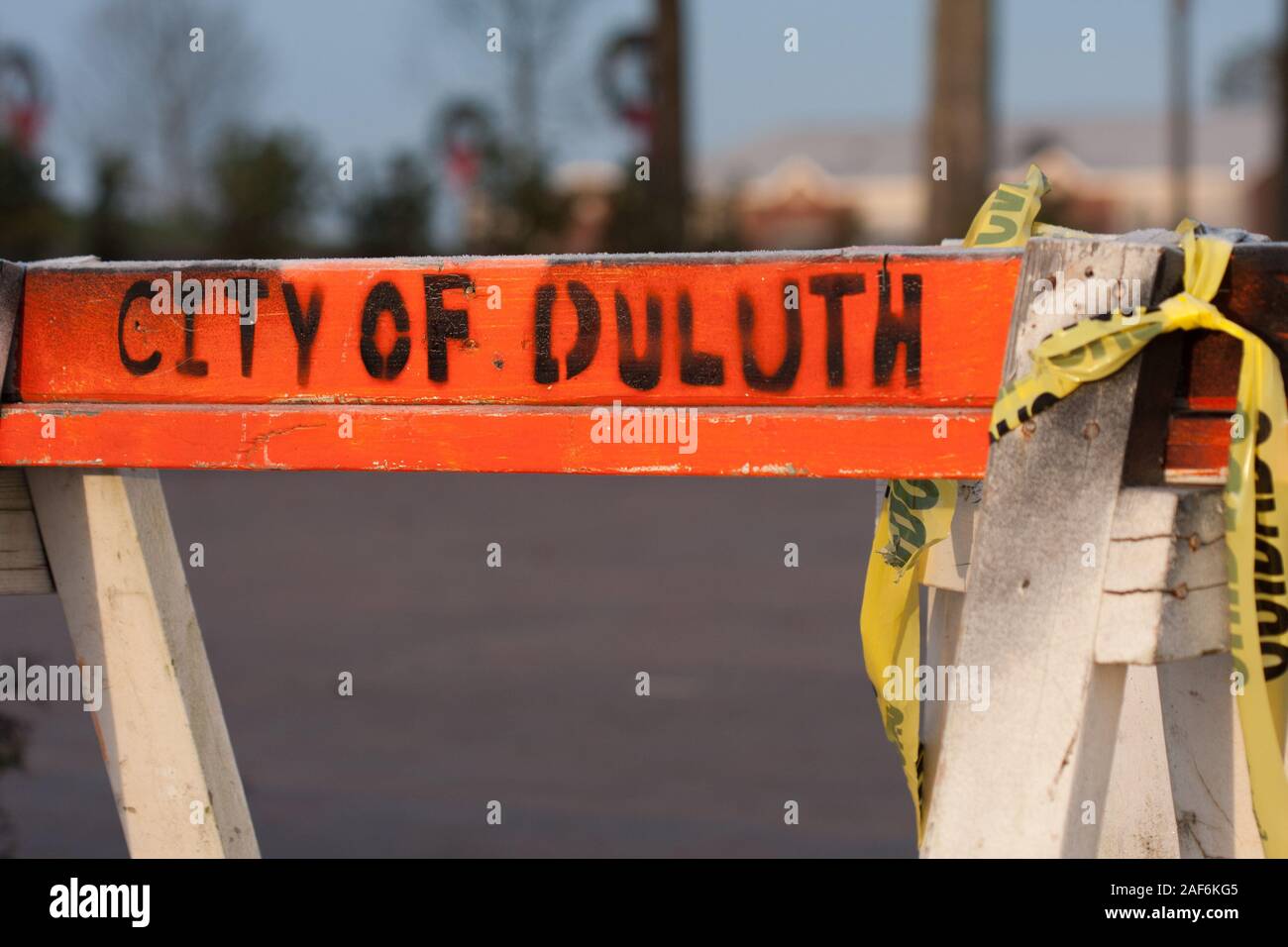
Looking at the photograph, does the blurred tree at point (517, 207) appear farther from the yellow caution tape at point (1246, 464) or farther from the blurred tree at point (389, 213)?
the yellow caution tape at point (1246, 464)

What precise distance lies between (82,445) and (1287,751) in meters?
1.65

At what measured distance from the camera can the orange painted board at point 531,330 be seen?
2.26 metres

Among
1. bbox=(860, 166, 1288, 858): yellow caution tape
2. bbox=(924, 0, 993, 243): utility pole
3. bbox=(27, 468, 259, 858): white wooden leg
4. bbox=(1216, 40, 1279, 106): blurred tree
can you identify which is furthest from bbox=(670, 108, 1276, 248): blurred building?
bbox=(860, 166, 1288, 858): yellow caution tape

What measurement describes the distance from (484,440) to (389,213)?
69.8ft

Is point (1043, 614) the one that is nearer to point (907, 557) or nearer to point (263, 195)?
point (907, 557)

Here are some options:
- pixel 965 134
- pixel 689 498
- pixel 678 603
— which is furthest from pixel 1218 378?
pixel 965 134

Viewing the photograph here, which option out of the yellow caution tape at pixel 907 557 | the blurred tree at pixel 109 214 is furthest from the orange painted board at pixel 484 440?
the blurred tree at pixel 109 214

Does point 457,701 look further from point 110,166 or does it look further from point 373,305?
point 110,166

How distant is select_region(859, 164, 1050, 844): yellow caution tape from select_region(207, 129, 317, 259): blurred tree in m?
20.0

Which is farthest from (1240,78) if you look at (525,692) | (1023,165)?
(525,692)

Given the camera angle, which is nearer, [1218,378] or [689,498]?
[1218,378]

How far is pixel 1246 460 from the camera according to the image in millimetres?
2143

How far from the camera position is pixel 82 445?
105 inches

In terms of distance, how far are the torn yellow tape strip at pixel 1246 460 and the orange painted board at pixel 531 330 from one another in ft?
0.43
